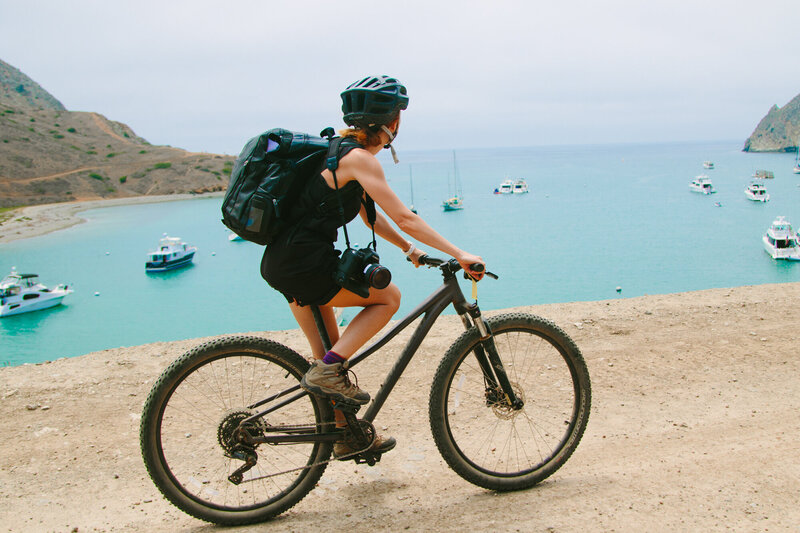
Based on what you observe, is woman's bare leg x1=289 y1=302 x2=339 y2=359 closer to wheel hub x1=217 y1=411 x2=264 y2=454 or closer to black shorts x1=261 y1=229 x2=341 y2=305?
black shorts x1=261 y1=229 x2=341 y2=305

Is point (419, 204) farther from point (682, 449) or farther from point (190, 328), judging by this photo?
point (682, 449)

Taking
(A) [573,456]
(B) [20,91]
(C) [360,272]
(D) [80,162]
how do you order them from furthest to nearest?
(B) [20,91]
(D) [80,162]
(A) [573,456]
(C) [360,272]

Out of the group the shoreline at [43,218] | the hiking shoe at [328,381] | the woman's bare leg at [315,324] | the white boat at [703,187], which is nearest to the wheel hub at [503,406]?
the hiking shoe at [328,381]

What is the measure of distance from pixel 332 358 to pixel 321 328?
0.20m

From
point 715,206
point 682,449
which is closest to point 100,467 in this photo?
point 682,449

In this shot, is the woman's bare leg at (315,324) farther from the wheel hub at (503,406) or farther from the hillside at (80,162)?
the hillside at (80,162)

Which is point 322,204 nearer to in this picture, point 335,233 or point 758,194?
point 335,233

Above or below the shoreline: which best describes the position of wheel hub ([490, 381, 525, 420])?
above

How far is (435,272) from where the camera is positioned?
246 ft

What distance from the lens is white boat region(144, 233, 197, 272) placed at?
7162 cm

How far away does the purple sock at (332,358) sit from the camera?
305 centimetres

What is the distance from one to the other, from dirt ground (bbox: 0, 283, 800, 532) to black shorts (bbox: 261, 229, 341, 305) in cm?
132

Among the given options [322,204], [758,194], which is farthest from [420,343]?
[758,194]

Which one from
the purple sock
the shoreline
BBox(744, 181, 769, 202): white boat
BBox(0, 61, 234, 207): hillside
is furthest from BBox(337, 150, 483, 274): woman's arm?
BBox(744, 181, 769, 202): white boat
